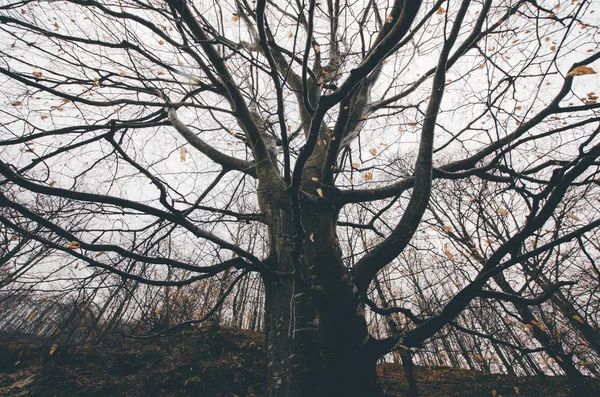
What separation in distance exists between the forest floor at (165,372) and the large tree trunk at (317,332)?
188cm

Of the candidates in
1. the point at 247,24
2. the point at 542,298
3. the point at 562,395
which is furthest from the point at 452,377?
the point at 247,24

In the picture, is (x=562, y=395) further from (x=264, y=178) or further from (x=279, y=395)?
(x=264, y=178)

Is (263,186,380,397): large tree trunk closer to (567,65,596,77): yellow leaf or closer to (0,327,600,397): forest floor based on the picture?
(0,327,600,397): forest floor

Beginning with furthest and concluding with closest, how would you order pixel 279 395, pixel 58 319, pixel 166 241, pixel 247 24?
pixel 247 24
pixel 166 241
pixel 58 319
pixel 279 395

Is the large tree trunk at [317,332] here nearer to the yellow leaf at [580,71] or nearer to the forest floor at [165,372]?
the forest floor at [165,372]

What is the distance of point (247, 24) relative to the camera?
365 centimetres

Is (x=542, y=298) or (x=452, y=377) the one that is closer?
(x=542, y=298)

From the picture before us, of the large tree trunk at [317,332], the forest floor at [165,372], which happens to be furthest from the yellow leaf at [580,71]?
the forest floor at [165,372]

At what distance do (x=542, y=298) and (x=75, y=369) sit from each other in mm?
6571

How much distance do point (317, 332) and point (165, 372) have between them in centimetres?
375

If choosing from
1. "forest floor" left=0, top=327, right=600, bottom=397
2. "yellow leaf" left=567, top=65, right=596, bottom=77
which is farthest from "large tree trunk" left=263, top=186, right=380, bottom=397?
"yellow leaf" left=567, top=65, right=596, bottom=77

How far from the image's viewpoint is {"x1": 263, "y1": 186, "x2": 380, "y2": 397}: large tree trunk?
5.48 ft

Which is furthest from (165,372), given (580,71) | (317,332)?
(580,71)

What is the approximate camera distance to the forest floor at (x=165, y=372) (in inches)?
147
